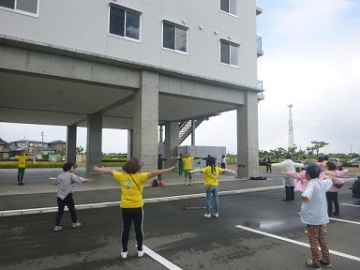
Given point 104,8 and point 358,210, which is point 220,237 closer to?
point 358,210

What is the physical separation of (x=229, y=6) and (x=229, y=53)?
335 centimetres

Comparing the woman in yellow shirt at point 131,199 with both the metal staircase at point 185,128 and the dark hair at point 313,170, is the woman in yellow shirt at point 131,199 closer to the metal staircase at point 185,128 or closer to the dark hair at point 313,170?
the dark hair at point 313,170

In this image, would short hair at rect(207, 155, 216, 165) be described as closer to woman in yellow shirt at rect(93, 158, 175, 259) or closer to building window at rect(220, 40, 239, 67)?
woman in yellow shirt at rect(93, 158, 175, 259)

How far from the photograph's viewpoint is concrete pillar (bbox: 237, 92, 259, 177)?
17.6 m

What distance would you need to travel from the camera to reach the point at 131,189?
4.40 metres

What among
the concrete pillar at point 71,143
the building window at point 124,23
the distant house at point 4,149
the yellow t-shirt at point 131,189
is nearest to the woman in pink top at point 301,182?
the yellow t-shirt at point 131,189

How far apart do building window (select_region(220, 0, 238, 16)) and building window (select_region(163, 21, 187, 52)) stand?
13.4ft

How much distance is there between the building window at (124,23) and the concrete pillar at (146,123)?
A: 6.94 feet

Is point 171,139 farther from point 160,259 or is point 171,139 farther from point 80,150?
point 80,150

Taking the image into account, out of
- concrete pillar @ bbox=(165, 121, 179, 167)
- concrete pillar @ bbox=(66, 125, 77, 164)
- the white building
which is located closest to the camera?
the white building

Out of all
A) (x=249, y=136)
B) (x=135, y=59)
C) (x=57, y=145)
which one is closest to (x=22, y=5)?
(x=135, y=59)

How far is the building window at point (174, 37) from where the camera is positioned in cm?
1435

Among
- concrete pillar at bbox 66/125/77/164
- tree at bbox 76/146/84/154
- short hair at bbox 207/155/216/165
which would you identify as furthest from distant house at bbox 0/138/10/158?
short hair at bbox 207/155/216/165

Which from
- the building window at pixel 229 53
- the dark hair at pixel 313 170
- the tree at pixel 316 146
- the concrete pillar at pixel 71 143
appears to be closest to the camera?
the dark hair at pixel 313 170
